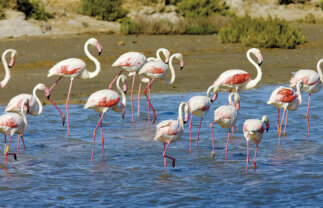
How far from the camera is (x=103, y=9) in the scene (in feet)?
84.6

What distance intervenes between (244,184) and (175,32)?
1641cm

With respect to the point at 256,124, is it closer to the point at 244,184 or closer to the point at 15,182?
the point at 244,184

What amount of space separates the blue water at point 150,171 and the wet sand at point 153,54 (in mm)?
3058

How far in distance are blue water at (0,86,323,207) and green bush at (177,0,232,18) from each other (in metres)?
16.7

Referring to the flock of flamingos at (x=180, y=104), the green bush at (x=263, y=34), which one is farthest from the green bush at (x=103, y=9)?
the flock of flamingos at (x=180, y=104)

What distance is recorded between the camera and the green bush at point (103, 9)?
83.9 ft

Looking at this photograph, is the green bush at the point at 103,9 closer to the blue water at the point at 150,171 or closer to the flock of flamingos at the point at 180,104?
the flock of flamingos at the point at 180,104

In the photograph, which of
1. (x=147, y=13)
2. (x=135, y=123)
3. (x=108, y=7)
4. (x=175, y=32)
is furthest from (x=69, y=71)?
(x=147, y=13)

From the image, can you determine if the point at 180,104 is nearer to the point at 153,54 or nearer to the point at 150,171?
the point at 150,171

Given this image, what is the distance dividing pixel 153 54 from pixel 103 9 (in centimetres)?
784

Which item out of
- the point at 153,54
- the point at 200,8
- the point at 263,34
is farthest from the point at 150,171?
the point at 200,8

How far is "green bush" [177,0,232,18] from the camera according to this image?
27400 millimetres

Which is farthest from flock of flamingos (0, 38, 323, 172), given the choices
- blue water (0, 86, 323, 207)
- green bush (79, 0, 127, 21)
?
green bush (79, 0, 127, 21)

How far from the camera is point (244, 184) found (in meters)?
7.32
